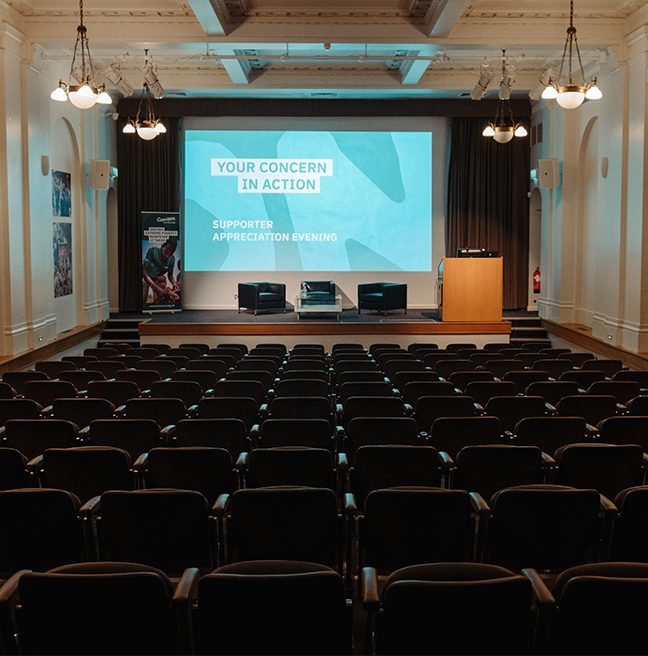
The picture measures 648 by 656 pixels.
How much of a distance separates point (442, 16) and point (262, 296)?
6.53 m

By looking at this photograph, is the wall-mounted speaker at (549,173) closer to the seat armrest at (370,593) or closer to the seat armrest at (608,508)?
the seat armrest at (608,508)

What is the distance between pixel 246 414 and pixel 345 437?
1011mm

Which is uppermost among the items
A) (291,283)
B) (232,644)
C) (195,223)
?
(195,223)

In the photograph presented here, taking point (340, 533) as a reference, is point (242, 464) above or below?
above

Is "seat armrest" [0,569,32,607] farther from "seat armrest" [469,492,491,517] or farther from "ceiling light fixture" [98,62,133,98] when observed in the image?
"ceiling light fixture" [98,62,133,98]

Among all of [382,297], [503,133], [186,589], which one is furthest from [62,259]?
[186,589]

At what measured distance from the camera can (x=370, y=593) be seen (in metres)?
2.17

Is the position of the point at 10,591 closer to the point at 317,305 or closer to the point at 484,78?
the point at 484,78

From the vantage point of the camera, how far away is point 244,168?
49.2ft

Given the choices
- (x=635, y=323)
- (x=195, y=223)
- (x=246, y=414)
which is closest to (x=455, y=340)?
(x=635, y=323)

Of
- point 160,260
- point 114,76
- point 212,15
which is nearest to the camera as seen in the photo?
point 212,15

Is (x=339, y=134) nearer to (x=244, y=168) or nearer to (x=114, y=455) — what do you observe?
(x=244, y=168)

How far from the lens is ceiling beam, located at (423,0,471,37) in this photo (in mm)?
9086

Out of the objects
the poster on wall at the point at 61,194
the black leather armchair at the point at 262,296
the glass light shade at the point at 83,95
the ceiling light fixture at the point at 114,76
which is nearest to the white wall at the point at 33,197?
the poster on wall at the point at 61,194
